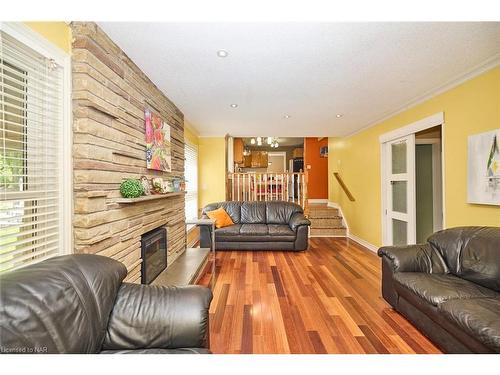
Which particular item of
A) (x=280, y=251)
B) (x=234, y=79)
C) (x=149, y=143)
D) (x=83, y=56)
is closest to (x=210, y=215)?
(x=280, y=251)

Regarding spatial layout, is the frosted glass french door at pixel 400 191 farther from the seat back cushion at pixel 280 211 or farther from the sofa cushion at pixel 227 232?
the sofa cushion at pixel 227 232

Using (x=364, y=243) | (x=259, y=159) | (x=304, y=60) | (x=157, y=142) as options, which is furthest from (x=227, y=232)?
(x=259, y=159)

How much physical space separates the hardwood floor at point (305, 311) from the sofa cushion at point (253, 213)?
1.37 metres

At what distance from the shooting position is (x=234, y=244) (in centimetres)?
462

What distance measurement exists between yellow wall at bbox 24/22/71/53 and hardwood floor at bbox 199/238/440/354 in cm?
249

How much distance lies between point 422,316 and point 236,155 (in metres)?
6.52

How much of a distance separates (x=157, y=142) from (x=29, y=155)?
148 cm

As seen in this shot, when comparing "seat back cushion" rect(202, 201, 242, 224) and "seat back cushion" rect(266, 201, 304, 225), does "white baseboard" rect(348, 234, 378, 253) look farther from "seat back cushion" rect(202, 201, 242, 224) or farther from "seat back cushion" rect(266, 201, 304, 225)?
"seat back cushion" rect(202, 201, 242, 224)

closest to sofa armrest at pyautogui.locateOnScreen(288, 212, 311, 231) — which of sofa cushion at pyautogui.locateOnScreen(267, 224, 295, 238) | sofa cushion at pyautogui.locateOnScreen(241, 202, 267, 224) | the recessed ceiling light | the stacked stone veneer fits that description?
sofa cushion at pyautogui.locateOnScreen(267, 224, 295, 238)

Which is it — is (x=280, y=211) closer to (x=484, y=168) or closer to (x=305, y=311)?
(x=305, y=311)

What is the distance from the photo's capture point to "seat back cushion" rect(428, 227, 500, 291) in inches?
75.3

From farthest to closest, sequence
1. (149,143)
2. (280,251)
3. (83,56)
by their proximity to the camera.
Answer: (280,251), (149,143), (83,56)

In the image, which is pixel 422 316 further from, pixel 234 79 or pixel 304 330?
pixel 234 79

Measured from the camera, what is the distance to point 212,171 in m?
6.17
